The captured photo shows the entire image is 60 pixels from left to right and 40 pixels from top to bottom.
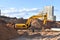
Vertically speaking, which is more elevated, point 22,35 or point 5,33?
point 5,33

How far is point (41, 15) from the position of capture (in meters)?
24.7

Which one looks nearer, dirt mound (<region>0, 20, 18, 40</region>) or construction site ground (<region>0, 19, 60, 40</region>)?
construction site ground (<region>0, 19, 60, 40</region>)

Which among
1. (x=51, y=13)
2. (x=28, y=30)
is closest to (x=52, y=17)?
(x=51, y=13)

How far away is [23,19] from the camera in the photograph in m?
43.7

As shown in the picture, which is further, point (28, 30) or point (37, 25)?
point (37, 25)

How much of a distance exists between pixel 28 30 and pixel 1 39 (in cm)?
1123

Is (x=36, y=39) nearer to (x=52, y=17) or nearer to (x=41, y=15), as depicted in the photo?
(x=41, y=15)

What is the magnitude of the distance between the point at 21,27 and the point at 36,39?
969 centimetres

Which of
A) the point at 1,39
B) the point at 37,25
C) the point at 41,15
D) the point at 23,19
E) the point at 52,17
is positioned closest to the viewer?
the point at 1,39

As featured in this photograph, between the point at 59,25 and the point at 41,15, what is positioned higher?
the point at 41,15

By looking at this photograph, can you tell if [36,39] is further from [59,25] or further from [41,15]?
[59,25]

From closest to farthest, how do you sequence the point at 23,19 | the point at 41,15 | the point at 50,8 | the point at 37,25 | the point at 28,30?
the point at 41,15 → the point at 28,30 → the point at 37,25 → the point at 23,19 → the point at 50,8

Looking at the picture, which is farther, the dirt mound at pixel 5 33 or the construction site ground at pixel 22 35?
the dirt mound at pixel 5 33

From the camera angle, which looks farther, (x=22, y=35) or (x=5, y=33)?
(x=22, y=35)
